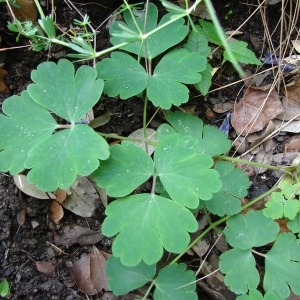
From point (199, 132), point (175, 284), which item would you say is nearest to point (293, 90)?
point (199, 132)

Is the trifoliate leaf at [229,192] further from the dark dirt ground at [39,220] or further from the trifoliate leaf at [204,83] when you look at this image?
the trifoliate leaf at [204,83]

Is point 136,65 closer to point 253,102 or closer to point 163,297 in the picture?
point 253,102

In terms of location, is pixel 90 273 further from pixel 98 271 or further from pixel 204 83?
pixel 204 83

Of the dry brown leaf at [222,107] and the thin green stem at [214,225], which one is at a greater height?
the dry brown leaf at [222,107]

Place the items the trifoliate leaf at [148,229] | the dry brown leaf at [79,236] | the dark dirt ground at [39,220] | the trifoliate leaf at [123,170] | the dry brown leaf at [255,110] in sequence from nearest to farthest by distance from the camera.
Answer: the trifoliate leaf at [148,229]
the trifoliate leaf at [123,170]
the dark dirt ground at [39,220]
the dry brown leaf at [79,236]
the dry brown leaf at [255,110]

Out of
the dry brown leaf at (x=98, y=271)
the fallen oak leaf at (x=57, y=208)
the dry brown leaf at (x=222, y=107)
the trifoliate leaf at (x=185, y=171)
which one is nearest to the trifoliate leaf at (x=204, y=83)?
the dry brown leaf at (x=222, y=107)

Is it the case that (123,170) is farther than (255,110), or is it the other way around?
(255,110)

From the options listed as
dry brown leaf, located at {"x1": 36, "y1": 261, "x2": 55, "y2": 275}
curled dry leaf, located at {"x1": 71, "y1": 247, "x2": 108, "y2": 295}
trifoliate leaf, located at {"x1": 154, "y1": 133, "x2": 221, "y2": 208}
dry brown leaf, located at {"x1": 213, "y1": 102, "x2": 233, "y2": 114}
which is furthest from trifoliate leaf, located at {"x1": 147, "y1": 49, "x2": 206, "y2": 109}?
dry brown leaf, located at {"x1": 36, "y1": 261, "x2": 55, "y2": 275}

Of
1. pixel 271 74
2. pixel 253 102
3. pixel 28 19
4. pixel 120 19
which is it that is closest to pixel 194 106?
pixel 253 102
